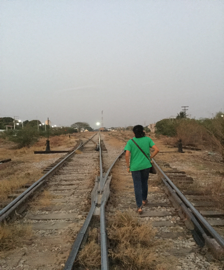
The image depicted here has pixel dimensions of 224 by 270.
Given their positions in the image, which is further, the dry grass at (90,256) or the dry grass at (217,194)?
the dry grass at (217,194)

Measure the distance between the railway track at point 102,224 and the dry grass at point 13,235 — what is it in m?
0.17

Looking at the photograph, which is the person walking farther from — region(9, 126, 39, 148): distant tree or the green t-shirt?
region(9, 126, 39, 148): distant tree

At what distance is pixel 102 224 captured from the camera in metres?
3.59

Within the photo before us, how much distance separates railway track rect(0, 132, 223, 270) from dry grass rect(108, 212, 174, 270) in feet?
0.27

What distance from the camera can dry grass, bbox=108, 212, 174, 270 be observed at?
2.85 m

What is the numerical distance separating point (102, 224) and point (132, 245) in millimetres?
575

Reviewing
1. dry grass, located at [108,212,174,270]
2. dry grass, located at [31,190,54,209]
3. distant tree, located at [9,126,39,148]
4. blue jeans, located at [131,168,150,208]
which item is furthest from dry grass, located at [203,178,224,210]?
distant tree, located at [9,126,39,148]

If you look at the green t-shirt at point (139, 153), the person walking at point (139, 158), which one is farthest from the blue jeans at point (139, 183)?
the green t-shirt at point (139, 153)

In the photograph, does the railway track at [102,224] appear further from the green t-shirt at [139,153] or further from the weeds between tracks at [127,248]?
the green t-shirt at [139,153]

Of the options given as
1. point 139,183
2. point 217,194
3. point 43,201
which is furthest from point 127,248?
point 217,194

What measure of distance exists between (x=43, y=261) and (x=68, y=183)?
153 inches

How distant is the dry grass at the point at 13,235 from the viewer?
131 inches

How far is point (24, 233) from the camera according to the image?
3.71 m

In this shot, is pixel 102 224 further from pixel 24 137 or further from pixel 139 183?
pixel 24 137
